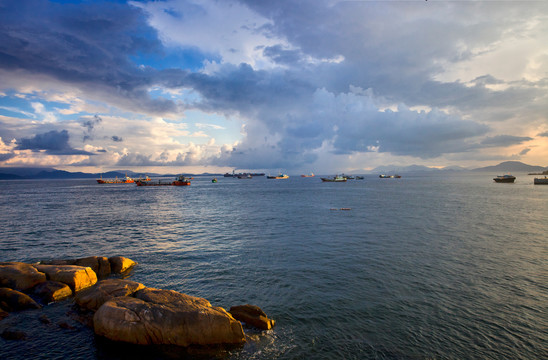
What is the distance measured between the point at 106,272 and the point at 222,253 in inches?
389

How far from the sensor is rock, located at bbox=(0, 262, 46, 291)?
54.0ft

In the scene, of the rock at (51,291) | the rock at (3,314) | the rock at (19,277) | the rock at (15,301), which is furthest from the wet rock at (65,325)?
the rock at (19,277)

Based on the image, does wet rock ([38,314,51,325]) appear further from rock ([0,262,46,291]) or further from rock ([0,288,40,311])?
rock ([0,262,46,291])

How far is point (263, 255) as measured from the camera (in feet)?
85.7

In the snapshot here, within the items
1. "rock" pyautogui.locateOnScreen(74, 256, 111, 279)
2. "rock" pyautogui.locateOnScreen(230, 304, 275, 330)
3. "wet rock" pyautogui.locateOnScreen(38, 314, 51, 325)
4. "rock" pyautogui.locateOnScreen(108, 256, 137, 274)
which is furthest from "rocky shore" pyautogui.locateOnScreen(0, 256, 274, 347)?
"rock" pyautogui.locateOnScreen(108, 256, 137, 274)

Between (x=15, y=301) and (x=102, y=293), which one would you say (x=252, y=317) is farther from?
(x=15, y=301)

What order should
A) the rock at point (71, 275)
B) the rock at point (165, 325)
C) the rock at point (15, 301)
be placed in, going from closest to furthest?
the rock at point (165, 325)
the rock at point (15, 301)
the rock at point (71, 275)

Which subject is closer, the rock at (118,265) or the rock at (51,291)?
the rock at (51,291)

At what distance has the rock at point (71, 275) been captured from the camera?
1722 cm

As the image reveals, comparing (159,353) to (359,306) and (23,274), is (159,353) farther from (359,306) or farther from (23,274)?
(23,274)

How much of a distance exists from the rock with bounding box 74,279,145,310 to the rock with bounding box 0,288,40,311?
2191mm

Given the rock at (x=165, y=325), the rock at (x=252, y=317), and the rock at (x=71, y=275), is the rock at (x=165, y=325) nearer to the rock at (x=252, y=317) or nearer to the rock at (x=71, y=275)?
the rock at (x=252, y=317)

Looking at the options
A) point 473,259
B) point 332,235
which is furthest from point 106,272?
point 473,259

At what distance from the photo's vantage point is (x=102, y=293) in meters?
14.8
